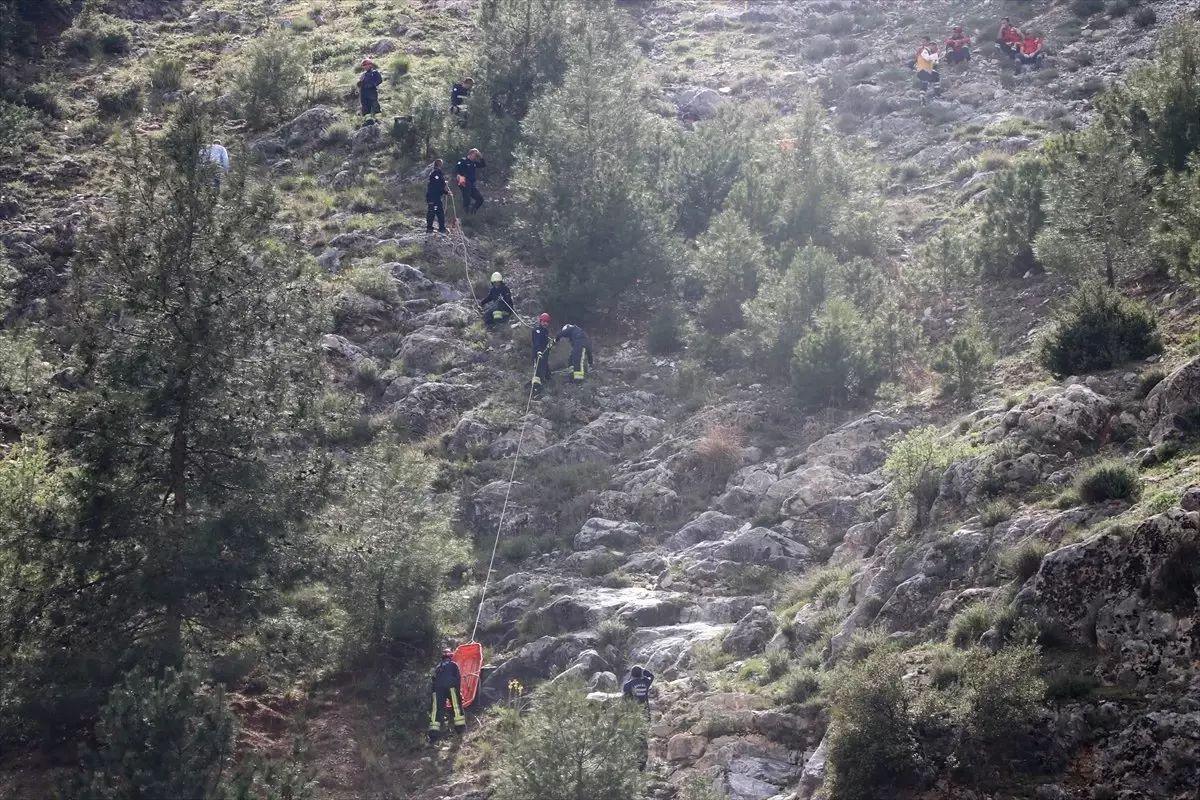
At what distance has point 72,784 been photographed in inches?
579

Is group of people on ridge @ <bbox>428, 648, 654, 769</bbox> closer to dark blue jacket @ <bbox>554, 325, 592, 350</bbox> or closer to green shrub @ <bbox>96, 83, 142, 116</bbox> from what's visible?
dark blue jacket @ <bbox>554, 325, 592, 350</bbox>

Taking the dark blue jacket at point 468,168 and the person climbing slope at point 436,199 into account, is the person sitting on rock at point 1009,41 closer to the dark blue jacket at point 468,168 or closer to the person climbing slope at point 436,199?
the dark blue jacket at point 468,168

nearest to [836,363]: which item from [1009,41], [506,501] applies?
[506,501]

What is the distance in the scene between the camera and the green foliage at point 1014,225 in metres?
25.7

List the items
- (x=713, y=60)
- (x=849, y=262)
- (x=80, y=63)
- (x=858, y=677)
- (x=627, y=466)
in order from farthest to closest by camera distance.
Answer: (x=713, y=60), (x=80, y=63), (x=849, y=262), (x=627, y=466), (x=858, y=677)

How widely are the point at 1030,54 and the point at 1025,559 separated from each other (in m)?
27.8

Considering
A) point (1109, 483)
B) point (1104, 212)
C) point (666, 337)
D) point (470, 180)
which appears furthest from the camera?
point (470, 180)

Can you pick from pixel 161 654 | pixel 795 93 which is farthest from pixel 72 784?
pixel 795 93

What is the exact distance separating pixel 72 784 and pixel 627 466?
1178cm

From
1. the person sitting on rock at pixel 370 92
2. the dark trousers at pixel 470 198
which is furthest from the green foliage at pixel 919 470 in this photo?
the person sitting on rock at pixel 370 92

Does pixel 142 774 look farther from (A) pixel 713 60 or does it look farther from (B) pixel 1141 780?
(A) pixel 713 60

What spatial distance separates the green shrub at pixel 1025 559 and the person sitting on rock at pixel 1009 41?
27880mm

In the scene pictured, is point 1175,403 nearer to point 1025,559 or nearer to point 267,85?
point 1025,559

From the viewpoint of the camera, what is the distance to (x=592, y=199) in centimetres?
2908
